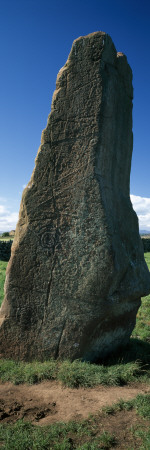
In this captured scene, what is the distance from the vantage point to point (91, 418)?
4738 millimetres

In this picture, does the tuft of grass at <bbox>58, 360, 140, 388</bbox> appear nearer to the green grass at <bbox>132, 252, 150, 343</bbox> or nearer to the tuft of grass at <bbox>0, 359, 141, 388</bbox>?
the tuft of grass at <bbox>0, 359, 141, 388</bbox>

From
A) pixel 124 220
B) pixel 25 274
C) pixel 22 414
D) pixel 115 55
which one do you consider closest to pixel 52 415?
pixel 22 414

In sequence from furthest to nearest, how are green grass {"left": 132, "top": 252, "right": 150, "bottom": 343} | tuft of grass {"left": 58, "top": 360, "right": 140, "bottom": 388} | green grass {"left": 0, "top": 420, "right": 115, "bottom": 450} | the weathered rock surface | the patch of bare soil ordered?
green grass {"left": 132, "top": 252, "right": 150, "bottom": 343}
the weathered rock surface
tuft of grass {"left": 58, "top": 360, "right": 140, "bottom": 388}
the patch of bare soil
green grass {"left": 0, "top": 420, "right": 115, "bottom": 450}

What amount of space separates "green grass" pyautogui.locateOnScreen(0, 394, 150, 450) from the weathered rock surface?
186cm

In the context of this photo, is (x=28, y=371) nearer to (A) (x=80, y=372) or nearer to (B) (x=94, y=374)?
(A) (x=80, y=372)

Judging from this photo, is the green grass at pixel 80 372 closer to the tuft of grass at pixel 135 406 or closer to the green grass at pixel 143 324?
the tuft of grass at pixel 135 406

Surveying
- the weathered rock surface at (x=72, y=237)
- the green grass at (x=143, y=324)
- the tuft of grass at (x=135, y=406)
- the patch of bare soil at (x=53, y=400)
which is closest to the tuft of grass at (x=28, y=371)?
the patch of bare soil at (x=53, y=400)

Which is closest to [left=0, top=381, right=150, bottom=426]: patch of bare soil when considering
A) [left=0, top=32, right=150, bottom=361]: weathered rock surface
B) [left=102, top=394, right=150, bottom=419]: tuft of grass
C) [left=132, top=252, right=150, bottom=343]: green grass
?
[left=102, top=394, right=150, bottom=419]: tuft of grass

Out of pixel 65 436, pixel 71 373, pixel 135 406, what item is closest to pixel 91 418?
pixel 65 436

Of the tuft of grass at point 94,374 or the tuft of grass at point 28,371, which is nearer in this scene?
the tuft of grass at point 94,374

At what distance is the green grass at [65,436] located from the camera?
4160 millimetres

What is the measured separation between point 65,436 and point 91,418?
51 cm

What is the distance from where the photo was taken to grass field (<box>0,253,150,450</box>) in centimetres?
422

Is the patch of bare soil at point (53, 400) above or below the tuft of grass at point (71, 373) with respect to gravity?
below
